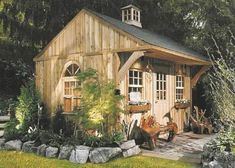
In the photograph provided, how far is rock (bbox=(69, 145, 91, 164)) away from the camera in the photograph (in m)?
8.91

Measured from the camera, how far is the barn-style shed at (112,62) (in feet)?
33.4

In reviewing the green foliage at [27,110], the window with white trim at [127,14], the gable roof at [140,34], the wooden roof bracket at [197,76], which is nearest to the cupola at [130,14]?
the window with white trim at [127,14]

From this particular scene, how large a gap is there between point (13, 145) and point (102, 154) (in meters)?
3.40

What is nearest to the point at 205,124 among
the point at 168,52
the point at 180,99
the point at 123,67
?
the point at 180,99

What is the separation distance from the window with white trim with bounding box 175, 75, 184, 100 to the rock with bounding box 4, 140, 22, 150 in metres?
6.60

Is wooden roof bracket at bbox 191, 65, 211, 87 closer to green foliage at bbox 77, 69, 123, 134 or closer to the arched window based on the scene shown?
the arched window

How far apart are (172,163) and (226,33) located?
27.9 ft

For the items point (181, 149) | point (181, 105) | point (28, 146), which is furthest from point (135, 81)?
point (28, 146)

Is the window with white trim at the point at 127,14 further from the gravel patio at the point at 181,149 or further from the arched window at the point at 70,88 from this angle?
the gravel patio at the point at 181,149

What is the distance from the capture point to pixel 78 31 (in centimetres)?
1132

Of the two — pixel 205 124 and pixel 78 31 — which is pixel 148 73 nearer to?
pixel 78 31

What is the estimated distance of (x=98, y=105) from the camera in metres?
9.73

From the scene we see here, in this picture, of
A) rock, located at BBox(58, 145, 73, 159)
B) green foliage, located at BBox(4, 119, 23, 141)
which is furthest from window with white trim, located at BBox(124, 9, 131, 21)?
rock, located at BBox(58, 145, 73, 159)

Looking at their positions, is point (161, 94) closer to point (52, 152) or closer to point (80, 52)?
point (80, 52)
